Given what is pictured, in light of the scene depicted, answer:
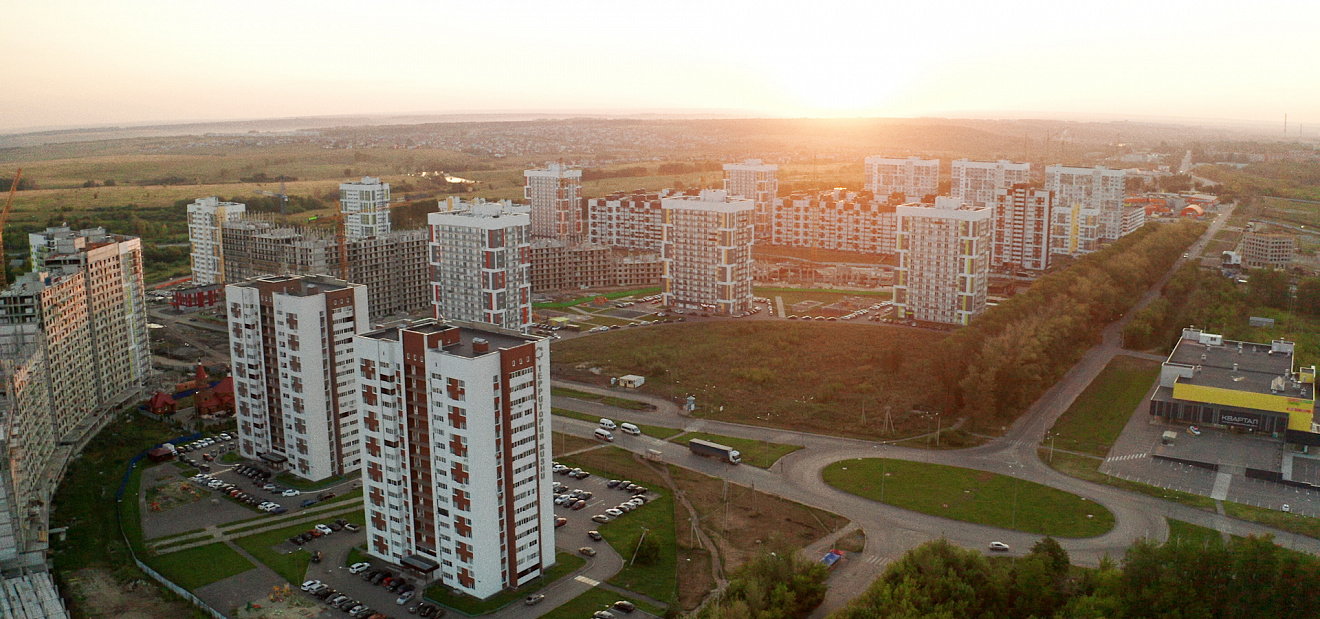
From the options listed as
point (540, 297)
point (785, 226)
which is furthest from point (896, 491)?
point (785, 226)

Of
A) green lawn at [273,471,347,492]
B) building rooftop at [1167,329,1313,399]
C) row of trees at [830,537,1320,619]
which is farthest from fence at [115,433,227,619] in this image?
building rooftop at [1167,329,1313,399]

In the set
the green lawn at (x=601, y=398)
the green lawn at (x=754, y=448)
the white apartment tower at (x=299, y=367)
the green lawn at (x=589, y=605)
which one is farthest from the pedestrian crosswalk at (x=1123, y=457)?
the white apartment tower at (x=299, y=367)

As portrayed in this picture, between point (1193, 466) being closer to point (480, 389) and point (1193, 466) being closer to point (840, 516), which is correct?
point (840, 516)

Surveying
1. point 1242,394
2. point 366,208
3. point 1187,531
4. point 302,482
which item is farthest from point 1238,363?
point 366,208

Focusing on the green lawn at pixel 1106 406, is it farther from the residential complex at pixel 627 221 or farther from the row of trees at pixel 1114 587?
the residential complex at pixel 627 221

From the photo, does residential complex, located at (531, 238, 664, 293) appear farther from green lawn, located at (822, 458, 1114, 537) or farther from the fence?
green lawn, located at (822, 458, 1114, 537)

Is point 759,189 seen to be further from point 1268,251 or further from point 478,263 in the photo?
point 478,263
